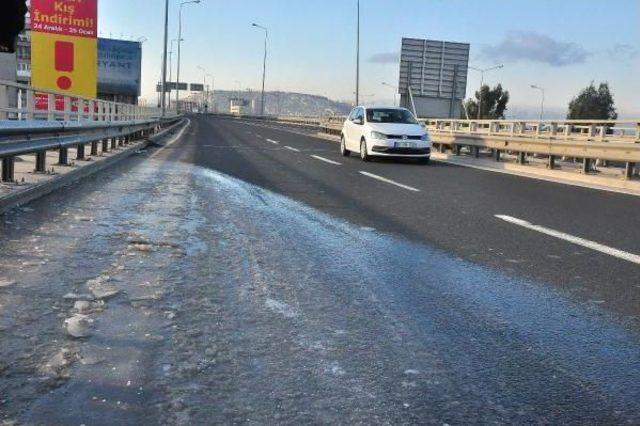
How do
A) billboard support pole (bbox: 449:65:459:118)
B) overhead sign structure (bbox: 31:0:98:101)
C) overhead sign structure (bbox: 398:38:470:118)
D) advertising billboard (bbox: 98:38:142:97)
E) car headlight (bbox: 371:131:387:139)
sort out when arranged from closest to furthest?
car headlight (bbox: 371:131:387:139) < overhead sign structure (bbox: 31:0:98:101) < billboard support pole (bbox: 449:65:459:118) < overhead sign structure (bbox: 398:38:470:118) < advertising billboard (bbox: 98:38:142:97)

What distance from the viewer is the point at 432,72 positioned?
51.7m

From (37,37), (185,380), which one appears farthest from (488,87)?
(185,380)

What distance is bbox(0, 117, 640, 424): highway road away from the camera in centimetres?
283

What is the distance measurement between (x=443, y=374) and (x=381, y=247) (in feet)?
9.89

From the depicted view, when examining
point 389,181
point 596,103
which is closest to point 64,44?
point 389,181

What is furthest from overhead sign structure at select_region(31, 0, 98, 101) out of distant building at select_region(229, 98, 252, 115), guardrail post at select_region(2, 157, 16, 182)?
distant building at select_region(229, 98, 252, 115)

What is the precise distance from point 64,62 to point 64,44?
59cm

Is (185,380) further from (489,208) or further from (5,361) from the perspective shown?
(489,208)

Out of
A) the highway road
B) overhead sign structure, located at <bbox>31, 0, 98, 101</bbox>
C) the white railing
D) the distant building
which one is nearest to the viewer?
the highway road

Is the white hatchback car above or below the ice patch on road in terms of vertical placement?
above

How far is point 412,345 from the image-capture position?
3.52 meters

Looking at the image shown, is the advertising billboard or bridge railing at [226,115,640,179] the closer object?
bridge railing at [226,115,640,179]

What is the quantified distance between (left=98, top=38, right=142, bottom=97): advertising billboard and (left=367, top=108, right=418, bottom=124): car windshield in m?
45.8

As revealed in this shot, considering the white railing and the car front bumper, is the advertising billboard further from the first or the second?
the car front bumper
